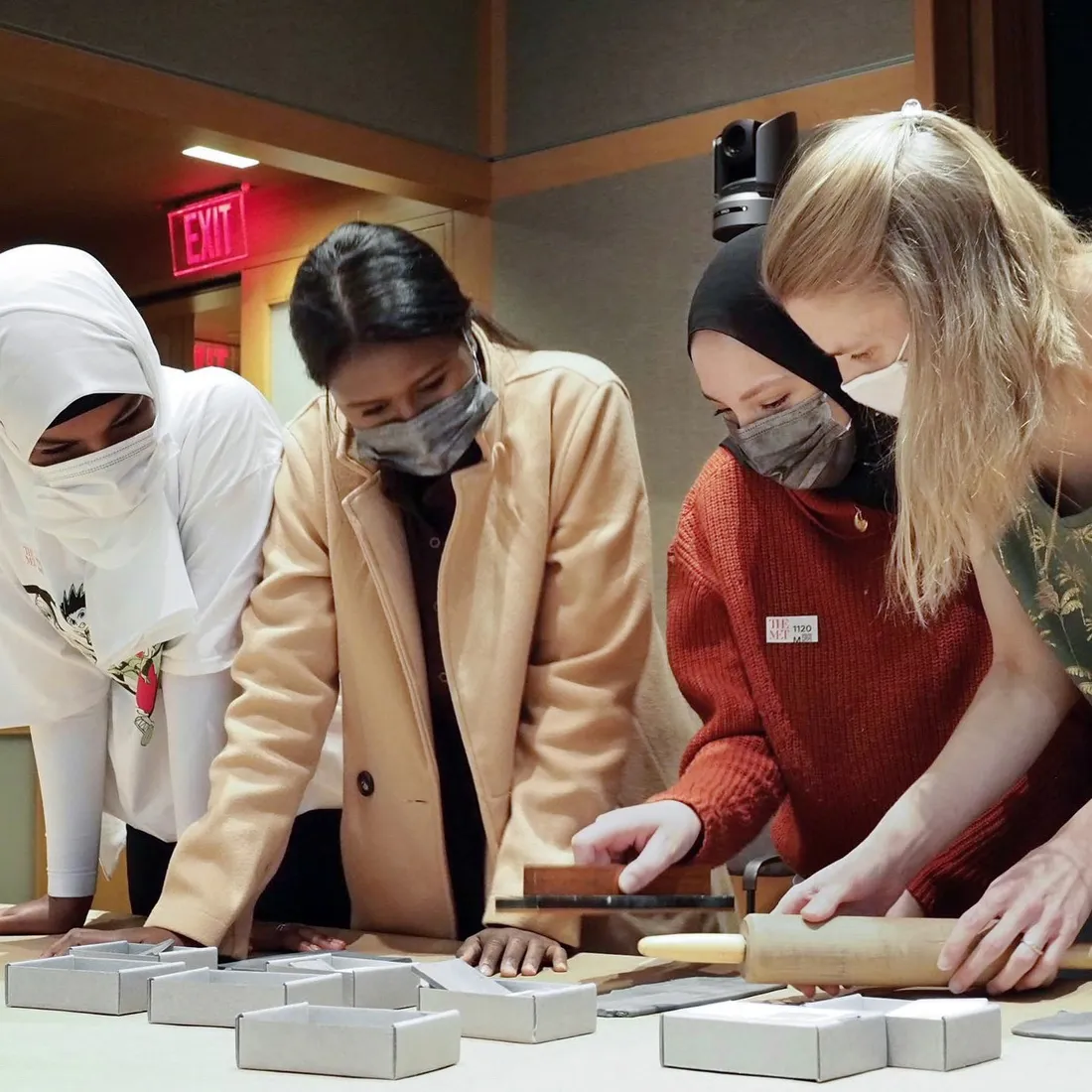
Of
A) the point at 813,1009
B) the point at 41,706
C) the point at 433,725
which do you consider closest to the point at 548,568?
the point at 433,725

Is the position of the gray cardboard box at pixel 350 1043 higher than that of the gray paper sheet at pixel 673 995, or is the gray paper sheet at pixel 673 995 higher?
the gray cardboard box at pixel 350 1043

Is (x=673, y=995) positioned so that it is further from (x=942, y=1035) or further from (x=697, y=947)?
(x=942, y=1035)

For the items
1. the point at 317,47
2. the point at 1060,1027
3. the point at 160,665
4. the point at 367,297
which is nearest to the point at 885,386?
the point at 1060,1027

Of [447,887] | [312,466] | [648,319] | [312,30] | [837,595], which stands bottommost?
[447,887]

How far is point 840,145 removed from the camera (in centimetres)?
129

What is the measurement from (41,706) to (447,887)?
20.5 inches

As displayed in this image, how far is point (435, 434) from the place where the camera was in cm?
166

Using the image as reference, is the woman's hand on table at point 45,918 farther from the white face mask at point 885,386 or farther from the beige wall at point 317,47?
the beige wall at point 317,47

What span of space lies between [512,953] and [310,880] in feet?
1.58

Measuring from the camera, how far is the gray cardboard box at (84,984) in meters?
1.22

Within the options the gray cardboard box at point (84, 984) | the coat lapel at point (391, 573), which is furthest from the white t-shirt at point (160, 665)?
the gray cardboard box at point (84, 984)

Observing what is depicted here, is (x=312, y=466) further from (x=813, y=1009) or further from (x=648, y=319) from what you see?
(x=648, y=319)

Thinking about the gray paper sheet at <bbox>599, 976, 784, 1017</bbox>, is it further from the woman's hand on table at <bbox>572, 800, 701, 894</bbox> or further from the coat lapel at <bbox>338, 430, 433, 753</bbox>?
the coat lapel at <bbox>338, 430, 433, 753</bbox>

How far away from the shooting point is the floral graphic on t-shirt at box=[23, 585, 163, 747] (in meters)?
1.75
